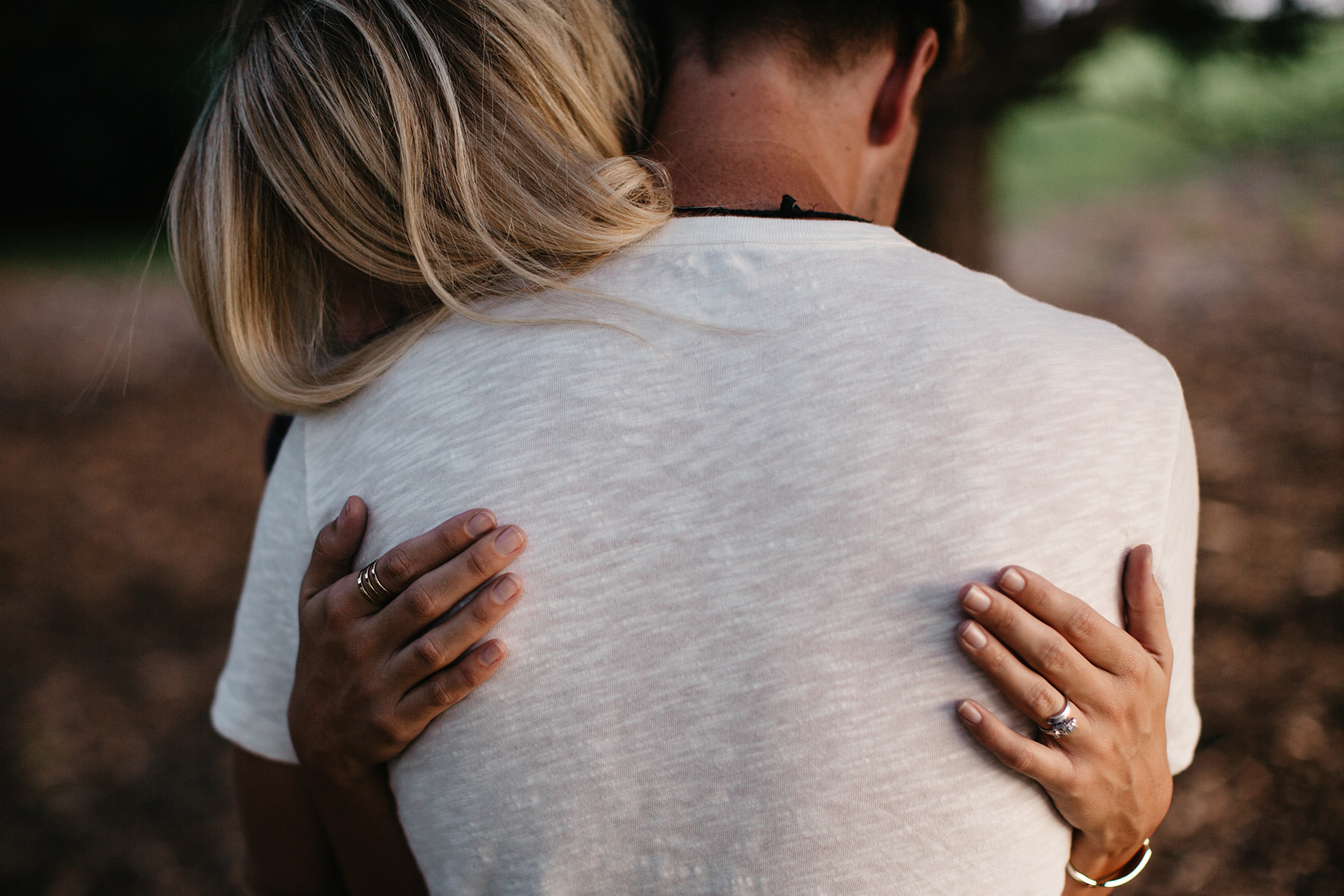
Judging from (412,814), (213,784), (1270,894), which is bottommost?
(1270,894)

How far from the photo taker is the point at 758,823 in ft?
3.24

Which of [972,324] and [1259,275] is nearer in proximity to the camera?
[972,324]

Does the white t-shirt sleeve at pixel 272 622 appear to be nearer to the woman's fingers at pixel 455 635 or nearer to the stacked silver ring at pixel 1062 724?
the woman's fingers at pixel 455 635

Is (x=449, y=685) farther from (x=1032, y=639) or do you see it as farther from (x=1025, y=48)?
(x=1025, y=48)

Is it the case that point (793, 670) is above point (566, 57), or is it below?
below

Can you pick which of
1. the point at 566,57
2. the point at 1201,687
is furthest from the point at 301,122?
the point at 1201,687

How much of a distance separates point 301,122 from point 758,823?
1.11m

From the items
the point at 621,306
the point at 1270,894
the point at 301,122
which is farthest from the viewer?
the point at 1270,894

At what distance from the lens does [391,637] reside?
3.77ft

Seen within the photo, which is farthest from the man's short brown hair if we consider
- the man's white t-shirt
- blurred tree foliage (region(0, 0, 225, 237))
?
blurred tree foliage (region(0, 0, 225, 237))

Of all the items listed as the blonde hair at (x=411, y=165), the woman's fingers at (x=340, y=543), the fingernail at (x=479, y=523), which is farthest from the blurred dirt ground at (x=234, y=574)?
the fingernail at (x=479, y=523)

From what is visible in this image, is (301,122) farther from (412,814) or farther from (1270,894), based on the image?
(1270,894)

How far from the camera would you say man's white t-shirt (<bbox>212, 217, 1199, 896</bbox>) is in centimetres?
99

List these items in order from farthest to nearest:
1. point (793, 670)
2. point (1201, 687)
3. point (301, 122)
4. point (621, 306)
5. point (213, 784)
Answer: point (213, 784) → point (1201, 687) → point (301, 122) → point (621, 306) → point (793, 670)
